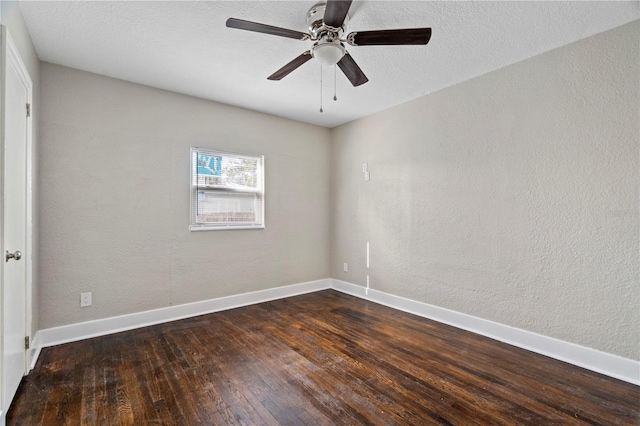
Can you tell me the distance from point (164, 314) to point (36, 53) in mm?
2672

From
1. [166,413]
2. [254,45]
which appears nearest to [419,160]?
[254,45]

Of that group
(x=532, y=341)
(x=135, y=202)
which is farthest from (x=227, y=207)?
(x=532, y=341)

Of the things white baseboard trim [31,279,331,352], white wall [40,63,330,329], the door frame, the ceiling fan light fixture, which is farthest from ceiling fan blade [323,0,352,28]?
white baseboard trim [31,279,331,352]

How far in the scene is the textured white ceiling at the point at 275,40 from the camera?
2.02 meters

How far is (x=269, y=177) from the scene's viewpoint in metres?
4.18

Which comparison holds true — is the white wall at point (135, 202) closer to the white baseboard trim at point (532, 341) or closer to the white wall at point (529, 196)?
the white wall at point (529, 196)

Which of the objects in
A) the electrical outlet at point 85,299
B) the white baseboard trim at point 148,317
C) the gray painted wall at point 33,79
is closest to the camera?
the gray painted wall at point 33,79

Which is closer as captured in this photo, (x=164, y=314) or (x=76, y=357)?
(x=76, y=357)

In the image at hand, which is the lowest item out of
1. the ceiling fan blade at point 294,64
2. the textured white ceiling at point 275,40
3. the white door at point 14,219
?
the white door at point 14,219

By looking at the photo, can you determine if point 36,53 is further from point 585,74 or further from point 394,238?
point 585,74

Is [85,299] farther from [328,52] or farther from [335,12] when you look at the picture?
[335,12]

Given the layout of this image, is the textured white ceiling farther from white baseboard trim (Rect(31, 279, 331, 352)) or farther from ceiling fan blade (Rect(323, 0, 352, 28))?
white baseboard trim (Rect(31, 279, 331, 352))

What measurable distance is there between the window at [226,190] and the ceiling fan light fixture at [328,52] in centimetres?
209

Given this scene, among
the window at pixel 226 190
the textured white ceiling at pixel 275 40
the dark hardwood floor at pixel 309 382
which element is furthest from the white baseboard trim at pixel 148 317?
the textured white ceiling at pixel 275 40
